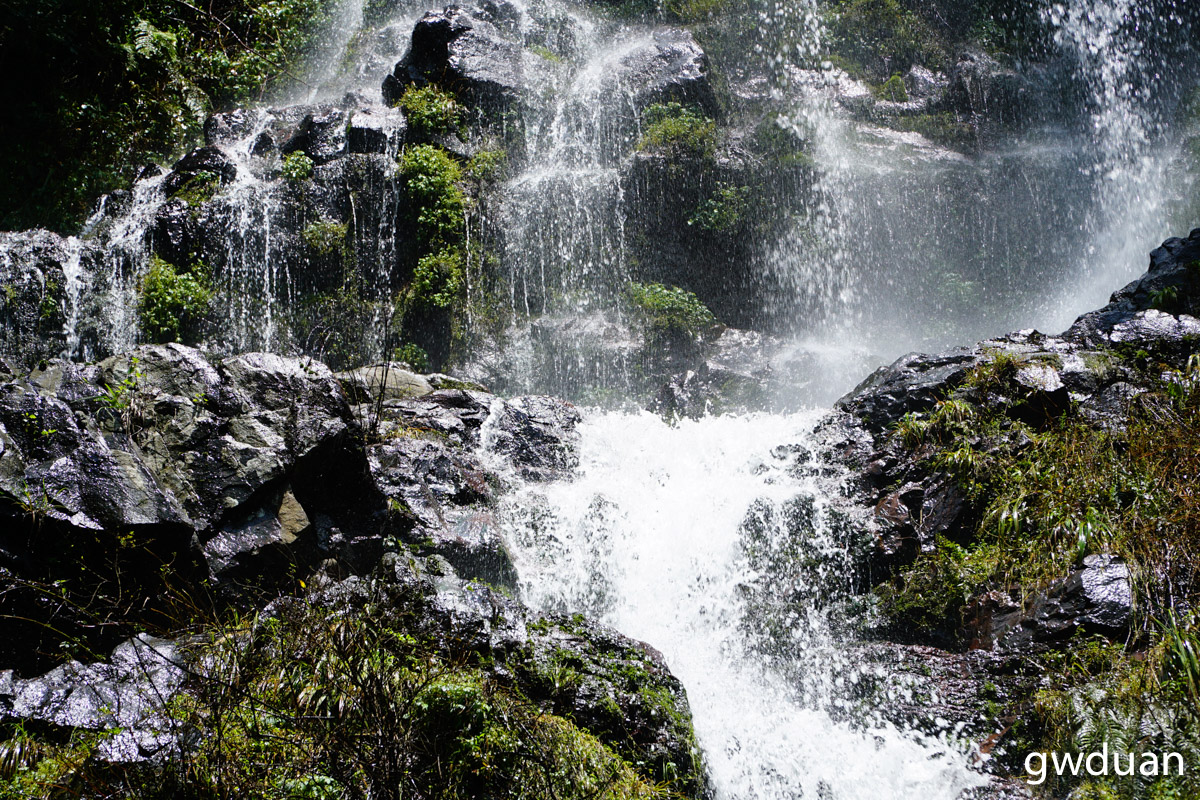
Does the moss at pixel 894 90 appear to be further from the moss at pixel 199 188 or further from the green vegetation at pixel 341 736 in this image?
the green vegetation at pixel 341 736

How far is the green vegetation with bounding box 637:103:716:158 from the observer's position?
45.1ft

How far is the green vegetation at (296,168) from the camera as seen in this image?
12289 mm

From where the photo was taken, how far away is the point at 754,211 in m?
13.9

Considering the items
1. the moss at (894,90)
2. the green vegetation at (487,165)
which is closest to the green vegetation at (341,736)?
the green vegetation at (487,165)

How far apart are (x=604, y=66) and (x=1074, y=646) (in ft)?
47.6

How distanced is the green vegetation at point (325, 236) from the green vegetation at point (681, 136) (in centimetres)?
583

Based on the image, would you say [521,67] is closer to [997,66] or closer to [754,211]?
[754,211]

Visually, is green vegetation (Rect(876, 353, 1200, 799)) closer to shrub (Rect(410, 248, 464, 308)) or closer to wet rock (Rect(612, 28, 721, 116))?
shrub (Rect(410, 248, 464, 308))

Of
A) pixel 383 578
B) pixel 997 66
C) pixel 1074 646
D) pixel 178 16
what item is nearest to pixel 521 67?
pixel 178 16

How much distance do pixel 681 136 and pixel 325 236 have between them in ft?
22.5

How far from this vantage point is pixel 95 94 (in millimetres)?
12609

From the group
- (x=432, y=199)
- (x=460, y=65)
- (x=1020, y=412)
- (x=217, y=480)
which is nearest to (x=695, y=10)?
(x=460, y=65)

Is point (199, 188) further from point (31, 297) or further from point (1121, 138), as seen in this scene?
point (1121, 138)

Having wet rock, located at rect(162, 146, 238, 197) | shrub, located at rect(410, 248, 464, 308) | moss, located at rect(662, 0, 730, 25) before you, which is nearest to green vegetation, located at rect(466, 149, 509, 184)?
shrub, located at rect(410, 248, 464, 308)
